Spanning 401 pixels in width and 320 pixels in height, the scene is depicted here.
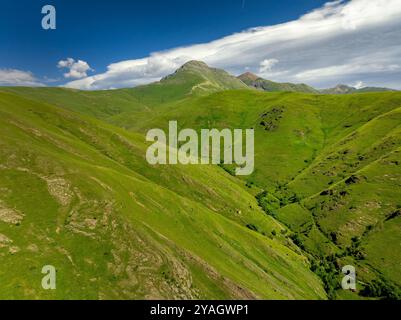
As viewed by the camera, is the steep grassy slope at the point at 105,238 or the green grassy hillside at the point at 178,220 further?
the green grassy hillside at the point at 178,220

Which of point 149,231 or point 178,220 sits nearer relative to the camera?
point 149,231

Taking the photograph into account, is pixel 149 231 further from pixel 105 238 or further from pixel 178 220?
pixel 178 220

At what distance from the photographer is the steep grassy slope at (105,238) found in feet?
168

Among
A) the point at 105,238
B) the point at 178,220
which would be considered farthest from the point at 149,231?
the point at 178,220

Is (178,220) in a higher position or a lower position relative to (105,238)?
lower

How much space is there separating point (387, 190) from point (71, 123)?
14917 cm

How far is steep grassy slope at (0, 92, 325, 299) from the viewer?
51094mm

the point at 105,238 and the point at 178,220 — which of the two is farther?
the point at 178,220

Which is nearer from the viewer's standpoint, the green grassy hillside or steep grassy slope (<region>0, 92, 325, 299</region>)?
steep grassy slope (<region>0, 92, 325, 299</region>)

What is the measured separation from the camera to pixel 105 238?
195 ft

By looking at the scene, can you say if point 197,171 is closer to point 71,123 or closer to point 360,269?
point 71,123

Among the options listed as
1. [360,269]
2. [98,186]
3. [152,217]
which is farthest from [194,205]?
[360,269]
